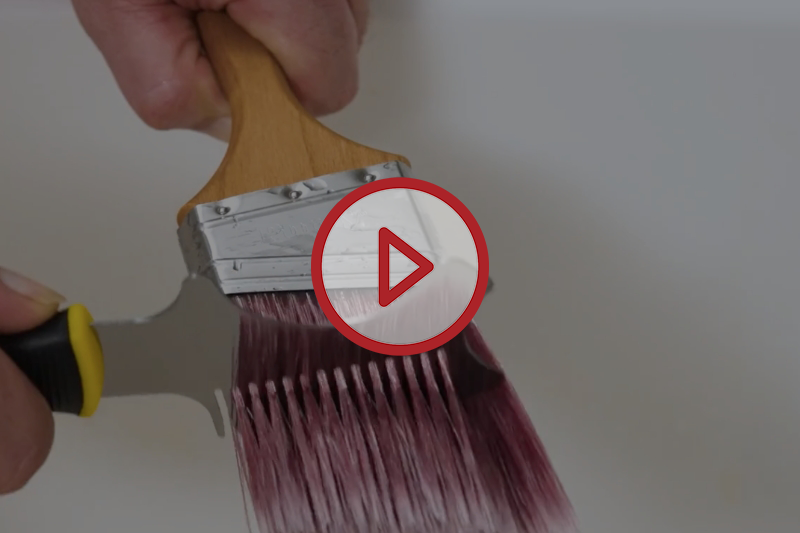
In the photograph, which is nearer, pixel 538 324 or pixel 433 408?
pixel 433 408

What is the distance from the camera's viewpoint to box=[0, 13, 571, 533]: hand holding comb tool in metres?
0.38

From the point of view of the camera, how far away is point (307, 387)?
39cm

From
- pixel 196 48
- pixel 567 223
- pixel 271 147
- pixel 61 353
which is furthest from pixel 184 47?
pixel 567 223

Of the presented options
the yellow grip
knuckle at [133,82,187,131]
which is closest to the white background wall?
knuckle at [133,82,187,131]

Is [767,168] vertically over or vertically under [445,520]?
over

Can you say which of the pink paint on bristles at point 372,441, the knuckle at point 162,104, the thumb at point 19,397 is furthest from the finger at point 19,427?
the knuckle at point 162,104

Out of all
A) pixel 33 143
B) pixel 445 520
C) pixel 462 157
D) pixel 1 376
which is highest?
pixel 33 143

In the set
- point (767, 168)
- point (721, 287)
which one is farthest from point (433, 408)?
point (767, 168)

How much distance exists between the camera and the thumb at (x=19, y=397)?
1.15ft

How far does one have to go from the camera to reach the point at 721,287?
693 mm

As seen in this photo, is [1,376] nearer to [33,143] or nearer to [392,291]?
[392,291]

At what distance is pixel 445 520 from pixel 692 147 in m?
0.53

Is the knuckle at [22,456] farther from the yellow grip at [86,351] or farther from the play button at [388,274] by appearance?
the play button at [388,274]

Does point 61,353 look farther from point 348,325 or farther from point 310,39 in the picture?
point 310,39
